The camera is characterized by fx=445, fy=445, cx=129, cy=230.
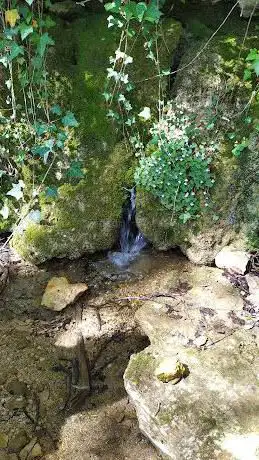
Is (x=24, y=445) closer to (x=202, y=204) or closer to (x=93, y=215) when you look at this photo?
(x=93, y=215)

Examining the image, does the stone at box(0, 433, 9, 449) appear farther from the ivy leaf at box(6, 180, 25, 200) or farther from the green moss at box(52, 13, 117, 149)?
the green moss at box(52, 13, 117, 149)

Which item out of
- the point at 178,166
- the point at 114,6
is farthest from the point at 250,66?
the point at 114,6

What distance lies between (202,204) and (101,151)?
112cm

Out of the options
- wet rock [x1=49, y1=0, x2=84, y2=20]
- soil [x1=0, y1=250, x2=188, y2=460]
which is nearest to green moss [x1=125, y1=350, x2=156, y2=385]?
soil [x1=0, y1=250, x2=188, y2=460]

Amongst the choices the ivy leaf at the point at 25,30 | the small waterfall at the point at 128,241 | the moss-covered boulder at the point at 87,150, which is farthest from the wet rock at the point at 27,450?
the ivy leaf at the point at 25,30

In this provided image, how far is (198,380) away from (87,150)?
2401 mm

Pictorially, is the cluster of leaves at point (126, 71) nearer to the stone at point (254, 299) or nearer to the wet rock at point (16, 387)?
the stone at point (254, 299)

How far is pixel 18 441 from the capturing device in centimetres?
310

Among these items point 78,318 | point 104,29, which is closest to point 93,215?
point 78,318

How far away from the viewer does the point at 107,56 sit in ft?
14.1

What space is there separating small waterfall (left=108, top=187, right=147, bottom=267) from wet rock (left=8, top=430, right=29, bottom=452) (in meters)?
1.91

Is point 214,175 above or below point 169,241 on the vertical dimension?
above

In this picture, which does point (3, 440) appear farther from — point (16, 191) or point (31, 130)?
point (31, 130)

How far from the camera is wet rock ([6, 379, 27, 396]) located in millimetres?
3412
